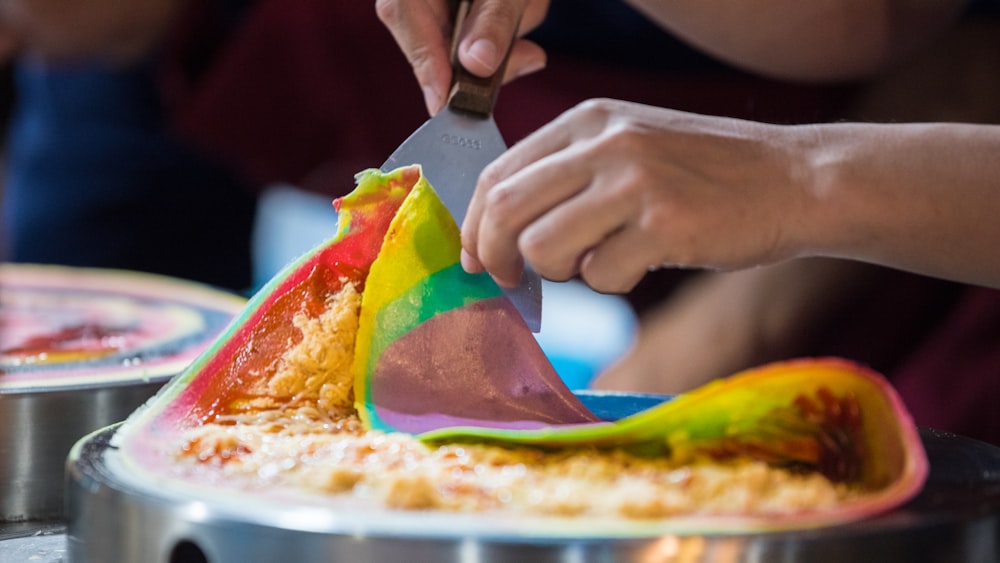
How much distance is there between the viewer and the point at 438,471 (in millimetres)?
740

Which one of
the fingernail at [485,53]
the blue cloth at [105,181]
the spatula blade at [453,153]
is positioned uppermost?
the fingernail at [485,53]

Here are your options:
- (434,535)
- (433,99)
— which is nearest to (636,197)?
(434,535)

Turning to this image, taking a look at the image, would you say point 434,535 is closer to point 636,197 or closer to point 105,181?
point 636,197

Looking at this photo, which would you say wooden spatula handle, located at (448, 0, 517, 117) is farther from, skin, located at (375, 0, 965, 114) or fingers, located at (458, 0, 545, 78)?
skin, located at (375, 0, 965, 114)

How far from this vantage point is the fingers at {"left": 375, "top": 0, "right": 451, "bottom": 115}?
44.3 inches

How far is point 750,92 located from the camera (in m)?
1.76

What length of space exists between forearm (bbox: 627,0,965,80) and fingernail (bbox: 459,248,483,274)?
67 cm

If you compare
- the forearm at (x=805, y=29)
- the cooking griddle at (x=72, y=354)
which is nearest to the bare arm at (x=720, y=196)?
the cooking griddle at (x=72, y=354)

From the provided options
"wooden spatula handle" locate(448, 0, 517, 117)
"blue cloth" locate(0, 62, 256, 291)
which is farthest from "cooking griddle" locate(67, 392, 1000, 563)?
"blue cloth" locate(0, 62, 256, 291)

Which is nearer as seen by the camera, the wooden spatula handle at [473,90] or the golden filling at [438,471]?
the golden filling at [438,471]

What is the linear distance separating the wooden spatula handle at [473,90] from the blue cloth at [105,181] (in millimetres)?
1572

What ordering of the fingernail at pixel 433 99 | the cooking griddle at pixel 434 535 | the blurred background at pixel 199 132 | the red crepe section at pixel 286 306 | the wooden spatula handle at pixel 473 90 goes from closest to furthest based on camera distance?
1. the cooking griddle at pixel 434 535
2. the red crepe section at pixel 286 306
3. the wooden spatula handle at pixel 473 90
4. the fingernail at pixel 433 99
5. the blurred background at pixel 199 132

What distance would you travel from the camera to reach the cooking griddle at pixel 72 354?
1.01 metres

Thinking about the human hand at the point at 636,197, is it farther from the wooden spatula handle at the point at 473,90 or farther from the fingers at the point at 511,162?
the wooden spatula handle at the point at 473,90
